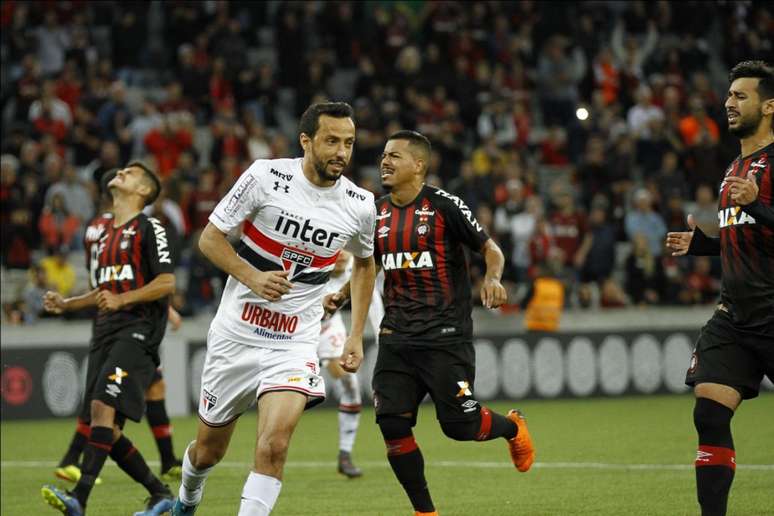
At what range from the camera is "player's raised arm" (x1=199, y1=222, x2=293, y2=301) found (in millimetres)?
7047

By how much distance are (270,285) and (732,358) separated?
8.62ft

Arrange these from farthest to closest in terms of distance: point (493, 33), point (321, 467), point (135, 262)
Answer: point (493, 33), point (321, 467), point (135, 262)

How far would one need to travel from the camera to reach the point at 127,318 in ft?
32.2

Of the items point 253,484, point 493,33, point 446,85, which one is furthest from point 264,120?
point 253,484

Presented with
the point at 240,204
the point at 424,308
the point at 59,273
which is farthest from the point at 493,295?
the point at 59,273

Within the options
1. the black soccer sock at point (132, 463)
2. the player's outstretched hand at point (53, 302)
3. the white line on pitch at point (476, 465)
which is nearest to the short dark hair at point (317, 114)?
the player's outstretched hand at point (53, 302)

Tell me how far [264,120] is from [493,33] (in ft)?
18.0

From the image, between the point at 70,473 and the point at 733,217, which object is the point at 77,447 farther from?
the point at 733,217

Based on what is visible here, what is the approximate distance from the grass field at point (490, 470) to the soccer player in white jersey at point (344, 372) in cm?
26

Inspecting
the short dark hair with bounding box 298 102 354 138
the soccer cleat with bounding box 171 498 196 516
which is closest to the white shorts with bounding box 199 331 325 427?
the soccer cleat with bounding box 171 498 196 516

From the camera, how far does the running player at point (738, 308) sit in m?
7.24

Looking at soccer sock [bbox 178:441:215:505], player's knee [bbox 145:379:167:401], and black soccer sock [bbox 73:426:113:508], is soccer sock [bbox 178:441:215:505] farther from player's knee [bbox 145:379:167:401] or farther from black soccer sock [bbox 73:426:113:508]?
player's knee [bbox 145:379:167:401]

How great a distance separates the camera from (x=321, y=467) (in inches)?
493

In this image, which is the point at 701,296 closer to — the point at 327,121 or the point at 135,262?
the point at 135,262
